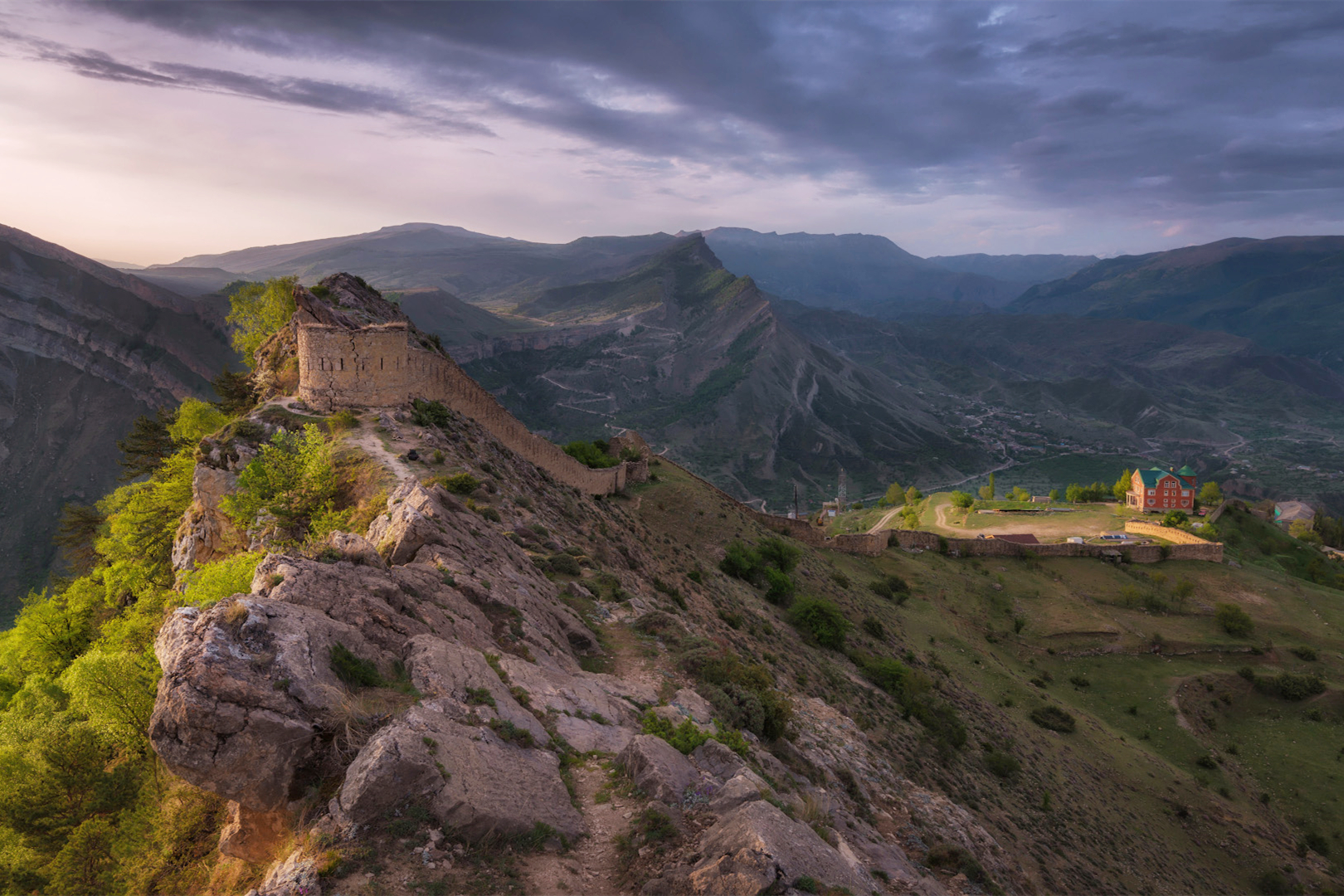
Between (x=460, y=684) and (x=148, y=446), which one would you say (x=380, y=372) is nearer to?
(x=148, y=446)

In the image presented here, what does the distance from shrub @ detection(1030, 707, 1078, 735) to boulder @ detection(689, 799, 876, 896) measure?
113 feet

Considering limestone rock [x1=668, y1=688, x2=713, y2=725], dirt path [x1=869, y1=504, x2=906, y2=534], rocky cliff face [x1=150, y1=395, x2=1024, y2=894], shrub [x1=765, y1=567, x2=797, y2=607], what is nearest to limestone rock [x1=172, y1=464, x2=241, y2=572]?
rocky cliff face [x1=150, y1=395, x2=1024, y2=894]

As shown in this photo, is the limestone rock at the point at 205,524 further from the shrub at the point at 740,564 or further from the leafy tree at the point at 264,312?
the shrub at the point at 740,564

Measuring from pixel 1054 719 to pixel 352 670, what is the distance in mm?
41096

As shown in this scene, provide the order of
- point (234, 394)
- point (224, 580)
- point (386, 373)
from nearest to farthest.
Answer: point (224, 580)
point (386, 373)
point (234, 394)

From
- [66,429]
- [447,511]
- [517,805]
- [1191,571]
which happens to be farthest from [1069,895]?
[66,429]

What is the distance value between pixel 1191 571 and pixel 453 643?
70883 millimetres

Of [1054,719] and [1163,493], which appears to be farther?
[1163,493]

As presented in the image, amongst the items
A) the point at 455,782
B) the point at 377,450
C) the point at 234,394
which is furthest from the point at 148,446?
the point at 455,782

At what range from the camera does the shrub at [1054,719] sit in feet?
122

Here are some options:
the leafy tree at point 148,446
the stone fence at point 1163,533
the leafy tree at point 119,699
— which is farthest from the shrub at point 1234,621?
the leafy tree at point 148,446

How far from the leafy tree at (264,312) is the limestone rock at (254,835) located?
36386 millimetres

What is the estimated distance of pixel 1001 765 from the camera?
29.2m

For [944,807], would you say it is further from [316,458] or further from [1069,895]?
[316,458]
